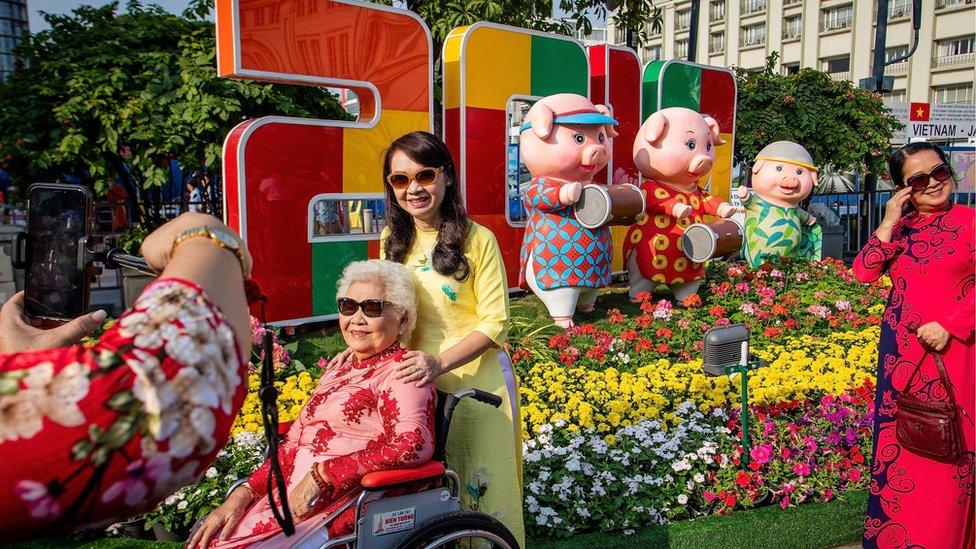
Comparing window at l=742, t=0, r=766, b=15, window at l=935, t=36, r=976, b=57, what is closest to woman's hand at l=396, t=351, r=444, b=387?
window at l=935, t=36, r=976, b=57

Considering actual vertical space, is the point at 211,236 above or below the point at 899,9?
below

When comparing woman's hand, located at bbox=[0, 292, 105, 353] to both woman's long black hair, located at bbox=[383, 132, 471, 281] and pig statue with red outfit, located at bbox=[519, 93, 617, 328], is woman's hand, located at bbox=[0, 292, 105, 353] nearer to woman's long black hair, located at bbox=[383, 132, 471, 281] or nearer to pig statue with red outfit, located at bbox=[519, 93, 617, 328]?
woman's long black hair, located at bbox=[383, 132, 471, 281]

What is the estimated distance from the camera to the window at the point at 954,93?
38.1m

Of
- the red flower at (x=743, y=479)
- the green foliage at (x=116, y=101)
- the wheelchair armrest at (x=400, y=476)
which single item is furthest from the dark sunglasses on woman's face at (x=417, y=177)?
the green foliage at (x=116, y=101)

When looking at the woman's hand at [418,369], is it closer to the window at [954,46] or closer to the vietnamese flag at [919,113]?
the vietnamese flag at [919,113]

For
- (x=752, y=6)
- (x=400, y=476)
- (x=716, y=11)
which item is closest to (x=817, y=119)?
(x=400, y=476)

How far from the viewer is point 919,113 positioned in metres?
15.6

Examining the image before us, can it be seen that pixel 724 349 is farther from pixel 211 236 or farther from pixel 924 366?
pixel 211 236

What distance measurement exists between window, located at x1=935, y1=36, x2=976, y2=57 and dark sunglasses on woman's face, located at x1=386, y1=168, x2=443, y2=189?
43.8 meters

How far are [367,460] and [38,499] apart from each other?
1.38 metres

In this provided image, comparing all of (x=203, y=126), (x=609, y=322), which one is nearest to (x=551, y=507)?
(x=609, y=322)

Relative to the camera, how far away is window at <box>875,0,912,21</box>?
3997cm

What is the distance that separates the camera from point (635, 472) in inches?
151

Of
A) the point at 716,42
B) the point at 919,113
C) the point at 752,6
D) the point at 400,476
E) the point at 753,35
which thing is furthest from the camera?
the point at 716,42
